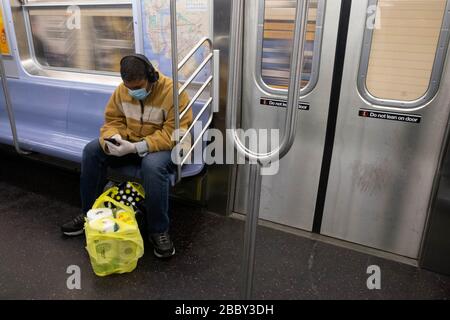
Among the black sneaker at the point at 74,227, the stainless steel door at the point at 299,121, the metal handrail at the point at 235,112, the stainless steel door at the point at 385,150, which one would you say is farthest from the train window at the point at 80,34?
the metal handrail at the point at 235,112

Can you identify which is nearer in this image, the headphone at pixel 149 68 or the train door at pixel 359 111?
the train door at pixel 359 111

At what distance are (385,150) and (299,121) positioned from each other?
23.3 inches

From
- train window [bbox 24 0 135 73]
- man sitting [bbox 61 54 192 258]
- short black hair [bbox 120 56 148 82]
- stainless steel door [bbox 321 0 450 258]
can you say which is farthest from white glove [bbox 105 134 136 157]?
stainless steel door [bbox 321 0 450 258]

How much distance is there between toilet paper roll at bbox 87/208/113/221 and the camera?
2.17m

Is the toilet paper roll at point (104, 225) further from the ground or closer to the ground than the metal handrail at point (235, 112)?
closer to the ground

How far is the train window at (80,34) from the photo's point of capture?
303 cm

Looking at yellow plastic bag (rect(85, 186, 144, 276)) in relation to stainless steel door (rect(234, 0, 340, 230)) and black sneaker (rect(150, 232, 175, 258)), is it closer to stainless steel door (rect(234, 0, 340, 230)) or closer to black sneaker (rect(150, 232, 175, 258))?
black sneaker (rect(150, 232, 175, 258))

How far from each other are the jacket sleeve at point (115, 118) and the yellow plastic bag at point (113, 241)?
55 centimetres

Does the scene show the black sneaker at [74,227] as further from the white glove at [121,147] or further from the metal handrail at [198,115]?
the metal handrail at [198,115]

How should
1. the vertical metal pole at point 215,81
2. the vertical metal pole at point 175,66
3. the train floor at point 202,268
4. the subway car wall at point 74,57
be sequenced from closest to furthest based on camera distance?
the vertical metal pole at point 175,66
the train floor at point 202,268
the vertical metal pole at point 215,81
the subway car wall at point 74,57

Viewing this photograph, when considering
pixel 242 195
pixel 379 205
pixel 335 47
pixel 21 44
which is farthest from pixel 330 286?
pixel 21 44

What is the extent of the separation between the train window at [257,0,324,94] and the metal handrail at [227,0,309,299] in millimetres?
972

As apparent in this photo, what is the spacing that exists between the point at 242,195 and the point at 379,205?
1028mm

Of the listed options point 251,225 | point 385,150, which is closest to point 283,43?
point 385,150
